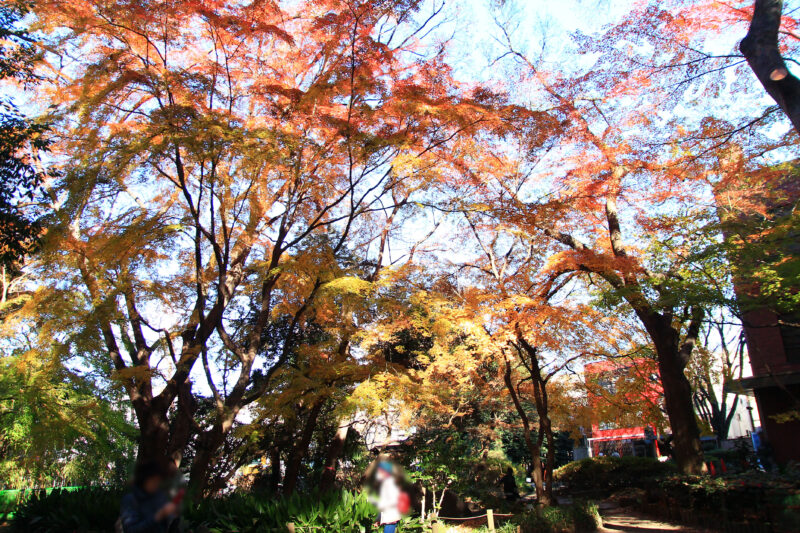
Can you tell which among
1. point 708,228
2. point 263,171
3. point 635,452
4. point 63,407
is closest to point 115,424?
point 63,407

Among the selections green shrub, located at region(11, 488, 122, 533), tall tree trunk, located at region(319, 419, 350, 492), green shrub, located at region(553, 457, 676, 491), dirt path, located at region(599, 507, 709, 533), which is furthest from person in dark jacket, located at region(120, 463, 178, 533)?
green shrub, located at region(553, 457, 676, 491)

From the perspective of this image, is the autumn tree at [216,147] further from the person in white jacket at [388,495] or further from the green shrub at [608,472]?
the green shrub at [608,472]

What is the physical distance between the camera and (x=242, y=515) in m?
6.50

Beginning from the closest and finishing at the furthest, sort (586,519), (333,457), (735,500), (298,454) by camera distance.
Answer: (735,500) → (586,519) → (298,454) → (333,457)

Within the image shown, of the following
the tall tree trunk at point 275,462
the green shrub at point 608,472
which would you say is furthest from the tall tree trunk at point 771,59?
the tall tree trunk at point 275,462

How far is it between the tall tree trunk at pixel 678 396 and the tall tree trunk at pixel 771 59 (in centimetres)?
739

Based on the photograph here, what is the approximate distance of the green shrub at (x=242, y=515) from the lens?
20.7 ft

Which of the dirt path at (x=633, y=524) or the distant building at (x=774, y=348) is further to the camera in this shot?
the distant building at (x=774, y=348)

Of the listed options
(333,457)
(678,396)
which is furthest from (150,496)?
(333,457)

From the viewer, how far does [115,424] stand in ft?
42.9

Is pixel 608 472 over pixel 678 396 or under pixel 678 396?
under

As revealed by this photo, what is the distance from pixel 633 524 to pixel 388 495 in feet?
26.8

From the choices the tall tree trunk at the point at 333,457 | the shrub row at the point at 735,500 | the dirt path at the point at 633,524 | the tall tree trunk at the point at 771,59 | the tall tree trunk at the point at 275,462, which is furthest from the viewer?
the tall tree trunk at the point at 275,462

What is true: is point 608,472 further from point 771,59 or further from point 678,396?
point 771,59
